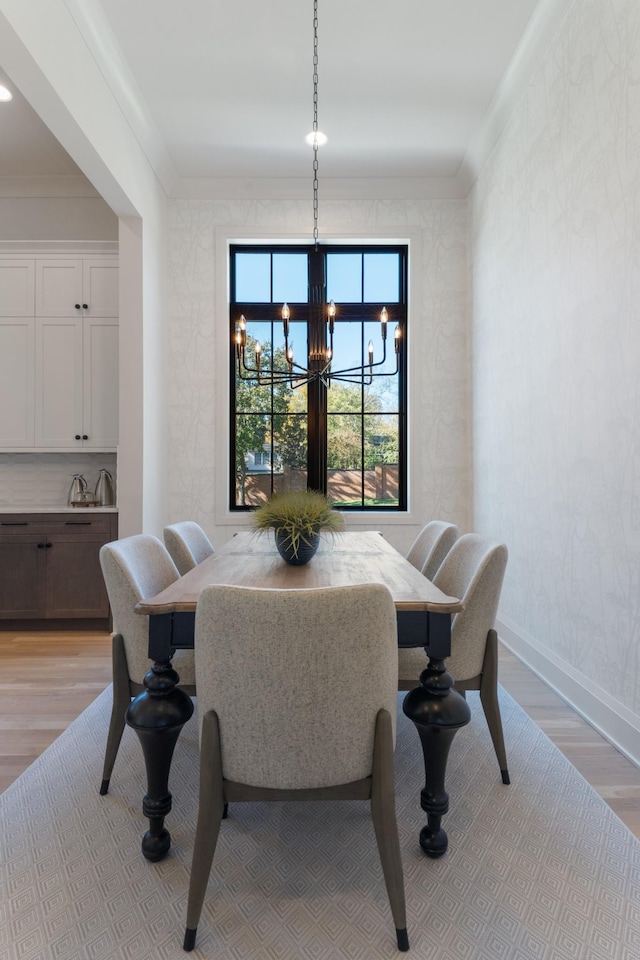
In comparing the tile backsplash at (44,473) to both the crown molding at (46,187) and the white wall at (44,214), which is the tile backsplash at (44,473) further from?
the crown molding at (46,187)

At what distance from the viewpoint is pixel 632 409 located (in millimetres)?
2105

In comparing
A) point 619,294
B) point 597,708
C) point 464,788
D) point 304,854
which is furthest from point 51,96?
point 597,708

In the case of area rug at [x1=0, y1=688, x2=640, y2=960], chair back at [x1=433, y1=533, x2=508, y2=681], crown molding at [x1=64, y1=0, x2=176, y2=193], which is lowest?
area rug at [x1=0, y1=688, x2=640, y2=960]

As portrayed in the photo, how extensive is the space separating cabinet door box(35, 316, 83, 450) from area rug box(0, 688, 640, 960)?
253cm

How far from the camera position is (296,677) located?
1.16 metres

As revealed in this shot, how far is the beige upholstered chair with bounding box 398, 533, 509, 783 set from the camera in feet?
5.75

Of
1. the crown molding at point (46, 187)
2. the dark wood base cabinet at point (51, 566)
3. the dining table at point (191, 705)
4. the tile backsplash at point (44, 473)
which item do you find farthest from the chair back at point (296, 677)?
the crown molding at point (46, 187)

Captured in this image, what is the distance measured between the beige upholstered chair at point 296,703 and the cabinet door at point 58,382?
3.23 m

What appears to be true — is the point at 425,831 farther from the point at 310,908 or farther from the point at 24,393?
the point at 24,393

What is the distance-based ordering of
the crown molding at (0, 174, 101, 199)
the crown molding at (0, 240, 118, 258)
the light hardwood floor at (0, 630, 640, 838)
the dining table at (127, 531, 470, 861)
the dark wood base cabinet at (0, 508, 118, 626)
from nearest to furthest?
the dining table at (127, 531, 470, 861) → the light hardwood floor at (0, 630, 640, 838) → the dark wood base cabinet at (0, 508, 118, 626) → the crown molding at (0, 240, 118, 258) → the crown molding at (0, 174, 101, 199)

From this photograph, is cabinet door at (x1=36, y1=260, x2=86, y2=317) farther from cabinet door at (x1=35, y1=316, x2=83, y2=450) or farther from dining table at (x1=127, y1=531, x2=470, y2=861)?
dining table at (x1=127, y1=531, x2=470, y2=861)

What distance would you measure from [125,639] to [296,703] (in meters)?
0.82

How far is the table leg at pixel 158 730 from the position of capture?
1.46 meters

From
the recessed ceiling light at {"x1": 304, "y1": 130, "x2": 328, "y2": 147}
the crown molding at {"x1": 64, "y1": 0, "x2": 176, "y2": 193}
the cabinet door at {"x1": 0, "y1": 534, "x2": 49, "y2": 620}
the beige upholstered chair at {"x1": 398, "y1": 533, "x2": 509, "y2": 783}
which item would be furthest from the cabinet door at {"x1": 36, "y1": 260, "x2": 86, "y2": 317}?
the beige upholstered chair at {"x1": 398, "y1": 533, "x2": 509, "y2": 783}
